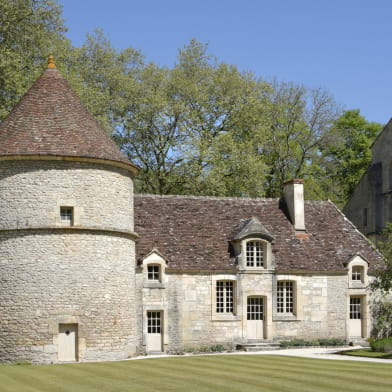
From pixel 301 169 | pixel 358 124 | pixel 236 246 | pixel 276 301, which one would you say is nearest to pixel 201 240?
pixel 236 246

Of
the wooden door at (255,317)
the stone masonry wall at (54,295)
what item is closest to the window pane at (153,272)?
the stone masonry wall at (54,295)

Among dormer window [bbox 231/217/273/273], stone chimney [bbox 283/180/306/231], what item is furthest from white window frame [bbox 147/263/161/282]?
stone chimney [bbox 283/180/306/231]

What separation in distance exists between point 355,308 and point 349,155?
23691mm

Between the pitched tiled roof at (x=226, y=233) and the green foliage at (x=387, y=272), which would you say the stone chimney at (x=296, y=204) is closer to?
the pitched tiled roof at (x=226, y=233)

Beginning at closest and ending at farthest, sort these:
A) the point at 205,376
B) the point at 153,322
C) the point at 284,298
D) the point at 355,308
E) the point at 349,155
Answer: the point at 205,376
the point at 153,322
the point at 284,298
the point at 355,308
the point at 349,155

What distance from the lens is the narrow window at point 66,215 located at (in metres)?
27.1

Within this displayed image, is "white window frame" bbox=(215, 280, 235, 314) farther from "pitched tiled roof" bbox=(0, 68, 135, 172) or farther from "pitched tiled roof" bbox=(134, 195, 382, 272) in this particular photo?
"pitched tiled roof" bbox=(0, 68, 135, 172)

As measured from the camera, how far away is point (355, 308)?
3434 cm

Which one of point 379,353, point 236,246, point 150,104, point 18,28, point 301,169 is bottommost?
point 379,353

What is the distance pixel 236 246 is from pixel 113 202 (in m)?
7.08

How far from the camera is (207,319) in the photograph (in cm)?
3175

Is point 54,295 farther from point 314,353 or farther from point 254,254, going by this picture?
point 314,353

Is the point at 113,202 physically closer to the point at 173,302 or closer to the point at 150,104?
the point at 173,302

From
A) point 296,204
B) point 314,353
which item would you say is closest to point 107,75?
point 296,204
